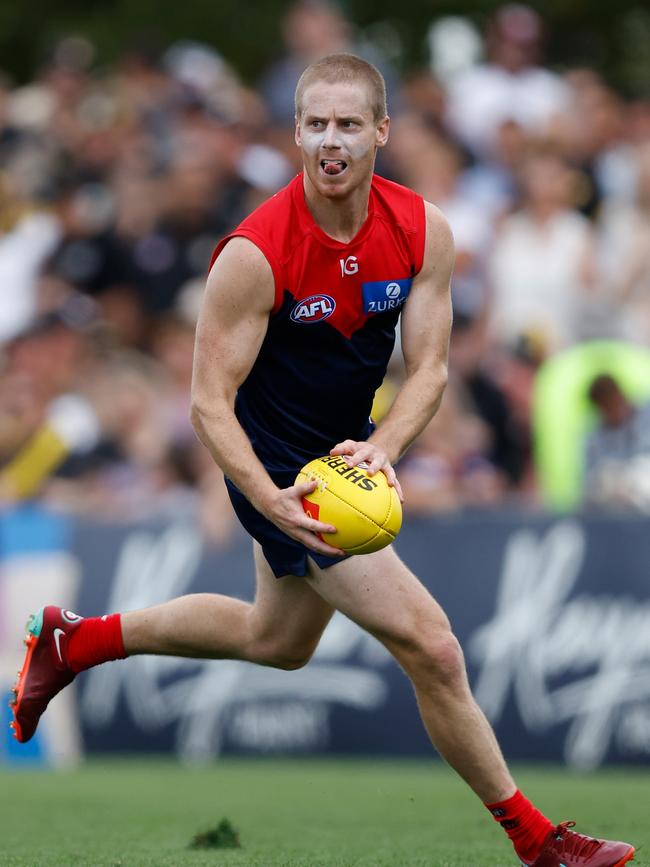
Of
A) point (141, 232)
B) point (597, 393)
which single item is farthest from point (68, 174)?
point (597, 393)

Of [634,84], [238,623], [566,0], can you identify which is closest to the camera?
[238,623]

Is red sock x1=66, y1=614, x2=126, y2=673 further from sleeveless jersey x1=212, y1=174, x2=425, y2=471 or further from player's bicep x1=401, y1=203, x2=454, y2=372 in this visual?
player's bicep x1=401, y1=203, x2=454, y2=372

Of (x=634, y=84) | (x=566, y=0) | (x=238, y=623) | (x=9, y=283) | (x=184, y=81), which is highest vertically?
(x=566, y=0)

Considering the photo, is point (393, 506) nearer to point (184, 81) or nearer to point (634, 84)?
point (184, 81)

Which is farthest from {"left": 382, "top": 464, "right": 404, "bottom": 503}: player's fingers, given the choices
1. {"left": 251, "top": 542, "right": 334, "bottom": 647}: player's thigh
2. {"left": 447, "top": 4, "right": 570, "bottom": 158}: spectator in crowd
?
{"left": 447, "top": 4, "right": 570, "bottom": 158}: spectator in crowd

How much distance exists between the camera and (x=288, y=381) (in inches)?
235

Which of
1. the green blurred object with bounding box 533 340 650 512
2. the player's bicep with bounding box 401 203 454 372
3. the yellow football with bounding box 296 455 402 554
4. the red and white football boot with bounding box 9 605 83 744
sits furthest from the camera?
the green blurred object with bounding box 533 340 650 512

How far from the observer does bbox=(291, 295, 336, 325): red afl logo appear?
227 inches

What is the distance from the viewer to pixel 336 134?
5.61m

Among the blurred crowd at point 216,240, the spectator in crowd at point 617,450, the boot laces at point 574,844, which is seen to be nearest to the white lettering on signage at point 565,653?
the spectator in crowd at point 617,450

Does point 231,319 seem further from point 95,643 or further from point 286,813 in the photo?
point 286,813

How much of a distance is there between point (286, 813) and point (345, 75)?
12.5ft

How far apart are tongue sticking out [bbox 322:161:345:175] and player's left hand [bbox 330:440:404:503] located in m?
0.86

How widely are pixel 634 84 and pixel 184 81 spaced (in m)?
7.60
